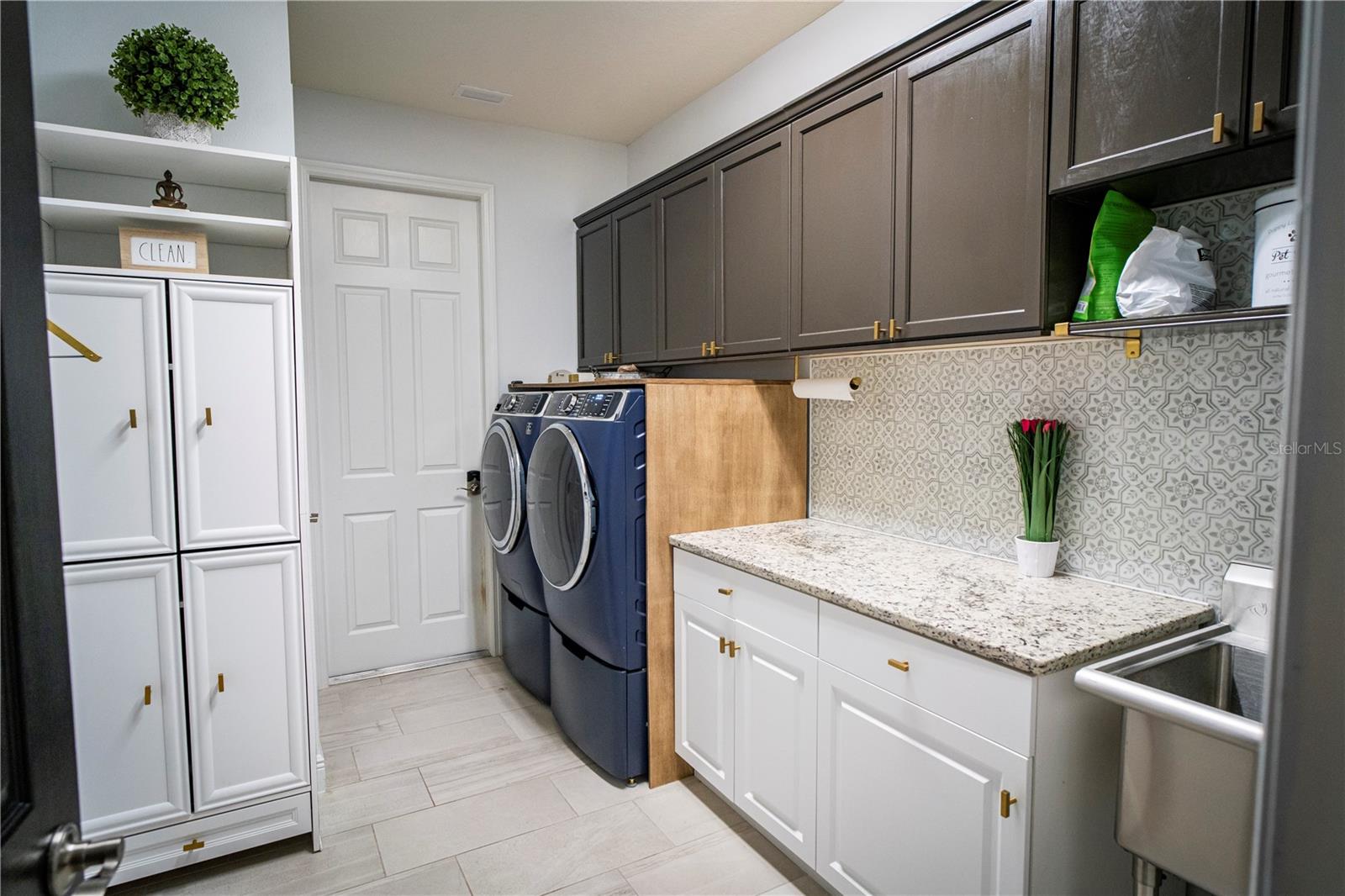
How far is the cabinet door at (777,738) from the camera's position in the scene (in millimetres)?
1779

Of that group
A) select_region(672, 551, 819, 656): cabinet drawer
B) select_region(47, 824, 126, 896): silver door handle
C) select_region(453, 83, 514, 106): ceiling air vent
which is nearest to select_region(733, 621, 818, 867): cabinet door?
select_region(672, 551, 819, 656): cabinet drawer

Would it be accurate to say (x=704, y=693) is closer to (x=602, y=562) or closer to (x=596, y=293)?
(x=602, y=562)

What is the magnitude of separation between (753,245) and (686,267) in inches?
17.0

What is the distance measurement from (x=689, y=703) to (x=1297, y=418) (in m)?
2.16

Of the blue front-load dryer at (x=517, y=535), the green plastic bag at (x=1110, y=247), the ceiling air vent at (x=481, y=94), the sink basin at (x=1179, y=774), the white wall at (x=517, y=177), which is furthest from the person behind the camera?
the white wall at (x=517, y=177)

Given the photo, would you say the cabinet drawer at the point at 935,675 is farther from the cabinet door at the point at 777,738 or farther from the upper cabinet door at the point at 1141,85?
the upper cabinet door at the point at 1141,85

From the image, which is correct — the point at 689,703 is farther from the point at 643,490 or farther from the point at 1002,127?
the point at 1002,127

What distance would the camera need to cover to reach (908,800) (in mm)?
1494

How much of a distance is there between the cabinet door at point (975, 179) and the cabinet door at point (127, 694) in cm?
213

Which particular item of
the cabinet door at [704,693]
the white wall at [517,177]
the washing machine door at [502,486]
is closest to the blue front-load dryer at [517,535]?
the washing machine door at [502,486]

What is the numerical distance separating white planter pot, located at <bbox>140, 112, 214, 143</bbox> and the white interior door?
123 centimetres

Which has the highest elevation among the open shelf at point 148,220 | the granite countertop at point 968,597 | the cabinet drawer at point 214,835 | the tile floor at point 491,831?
the open shelf at point 148,220

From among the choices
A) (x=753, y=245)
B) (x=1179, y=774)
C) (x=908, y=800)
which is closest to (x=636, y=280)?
(x=753, y=245)

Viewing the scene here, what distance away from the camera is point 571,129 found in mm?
3545
